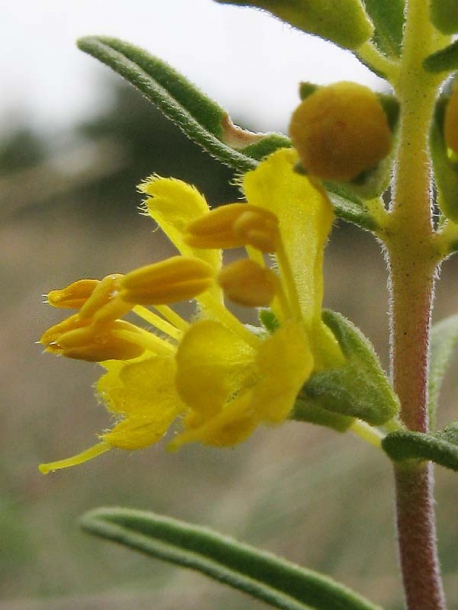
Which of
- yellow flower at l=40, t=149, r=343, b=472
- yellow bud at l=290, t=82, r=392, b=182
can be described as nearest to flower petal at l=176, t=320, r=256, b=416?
yellow flower at l=40, t=149, r=343, b=472

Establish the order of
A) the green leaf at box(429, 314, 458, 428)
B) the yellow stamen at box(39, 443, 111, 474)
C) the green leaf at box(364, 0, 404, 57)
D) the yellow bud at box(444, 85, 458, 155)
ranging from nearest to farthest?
the yellow bud at box(444, 85, 458, 155), the yellow stamen at box(39, 443, 111, 474), the green leaf at box(364, 0, 404, 57), the green leaf at box(429, 314, 458, 428)

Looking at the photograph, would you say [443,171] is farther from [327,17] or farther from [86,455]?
[86,455]

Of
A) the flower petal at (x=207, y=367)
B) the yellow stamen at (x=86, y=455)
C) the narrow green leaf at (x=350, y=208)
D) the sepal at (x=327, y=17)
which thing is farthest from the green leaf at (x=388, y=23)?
the yellow stamen at (x=86, y=455)

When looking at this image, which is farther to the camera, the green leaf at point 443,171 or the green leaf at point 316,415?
the green leaf at point 316,415

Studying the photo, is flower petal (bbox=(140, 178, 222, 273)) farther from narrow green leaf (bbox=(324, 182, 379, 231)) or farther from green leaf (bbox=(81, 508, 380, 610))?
green leaf (bbox=(81, 508, 380, 610))

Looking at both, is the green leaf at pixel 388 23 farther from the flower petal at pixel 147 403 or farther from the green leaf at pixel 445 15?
the flower petal at pixel 147 403

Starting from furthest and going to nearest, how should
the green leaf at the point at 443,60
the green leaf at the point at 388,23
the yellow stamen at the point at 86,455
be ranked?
the green leaf at the point at 388,23, the yellow stamen at the point at 86,455, the green leaf at the point at 443,60

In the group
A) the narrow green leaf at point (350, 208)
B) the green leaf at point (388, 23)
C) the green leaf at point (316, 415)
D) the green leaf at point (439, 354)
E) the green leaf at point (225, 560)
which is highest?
the green leaf at point (388, 23)
